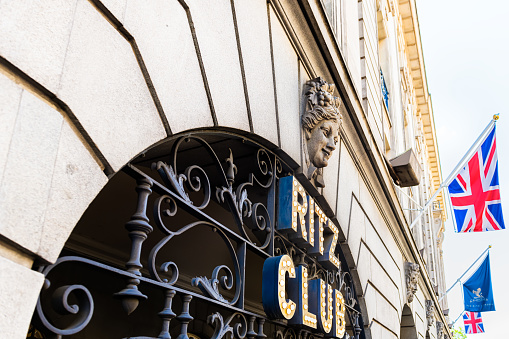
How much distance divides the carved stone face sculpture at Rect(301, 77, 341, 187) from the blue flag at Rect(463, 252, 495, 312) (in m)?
16.5

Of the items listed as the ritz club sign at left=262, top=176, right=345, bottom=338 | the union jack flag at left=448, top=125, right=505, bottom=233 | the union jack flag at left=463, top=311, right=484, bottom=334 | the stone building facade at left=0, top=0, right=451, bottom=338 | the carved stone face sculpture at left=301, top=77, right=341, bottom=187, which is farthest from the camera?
the union jack flag at left=463, top=311, right=484, bottom=334

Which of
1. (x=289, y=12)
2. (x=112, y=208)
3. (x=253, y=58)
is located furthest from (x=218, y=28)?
(x=112, y=208)

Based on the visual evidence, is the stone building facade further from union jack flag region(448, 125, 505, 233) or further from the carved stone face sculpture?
union jack flag region(448, 125, 505, 233)

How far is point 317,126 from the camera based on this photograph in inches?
233

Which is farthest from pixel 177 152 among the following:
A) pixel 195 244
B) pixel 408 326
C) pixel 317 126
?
pixel 408 326

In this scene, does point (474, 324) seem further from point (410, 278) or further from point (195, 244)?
point (195, 244)

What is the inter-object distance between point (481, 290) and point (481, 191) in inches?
394

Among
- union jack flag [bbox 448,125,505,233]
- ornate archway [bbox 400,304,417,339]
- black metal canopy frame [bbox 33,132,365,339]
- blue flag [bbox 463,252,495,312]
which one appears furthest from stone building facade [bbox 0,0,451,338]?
blue flag [bbox 463,252,495,312]

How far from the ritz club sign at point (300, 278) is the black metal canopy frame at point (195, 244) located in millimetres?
130

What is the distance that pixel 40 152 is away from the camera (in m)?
2.12

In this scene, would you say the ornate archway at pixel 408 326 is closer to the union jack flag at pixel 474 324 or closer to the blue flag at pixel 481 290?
the blue flag at pixel 481 290

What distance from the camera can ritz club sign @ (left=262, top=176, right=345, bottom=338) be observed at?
183 inches

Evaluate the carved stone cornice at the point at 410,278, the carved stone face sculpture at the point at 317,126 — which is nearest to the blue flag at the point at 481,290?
the carved stone cornice at the point at 410,278

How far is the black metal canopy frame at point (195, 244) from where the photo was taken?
2766 mm
